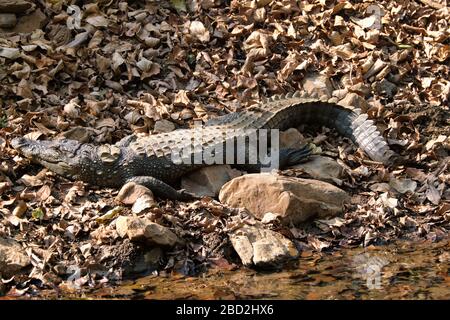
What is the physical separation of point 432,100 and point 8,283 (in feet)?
15.2

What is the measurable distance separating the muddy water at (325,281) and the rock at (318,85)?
246 cm

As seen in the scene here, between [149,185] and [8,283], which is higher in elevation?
[149,185]

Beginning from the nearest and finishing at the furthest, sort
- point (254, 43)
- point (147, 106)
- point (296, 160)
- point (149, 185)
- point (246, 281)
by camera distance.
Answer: point (246, 281) → point (149, 185) → point (296, 160) → point (147, 106) → point (254, 43)

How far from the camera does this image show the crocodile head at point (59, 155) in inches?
270

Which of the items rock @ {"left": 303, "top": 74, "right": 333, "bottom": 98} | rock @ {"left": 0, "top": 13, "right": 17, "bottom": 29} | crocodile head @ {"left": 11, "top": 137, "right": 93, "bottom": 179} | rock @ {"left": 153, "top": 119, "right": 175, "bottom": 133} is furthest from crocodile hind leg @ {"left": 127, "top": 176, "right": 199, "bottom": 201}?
rock @ {"left": 0, "top": 13, "right": 17, "bottom": 29}

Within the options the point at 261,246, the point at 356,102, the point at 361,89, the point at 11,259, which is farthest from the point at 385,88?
the point at 11,259

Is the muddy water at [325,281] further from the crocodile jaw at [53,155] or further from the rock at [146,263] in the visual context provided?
the crocodile jaw at [53,155]

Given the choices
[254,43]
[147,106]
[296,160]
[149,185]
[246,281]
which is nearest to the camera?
[246,281]

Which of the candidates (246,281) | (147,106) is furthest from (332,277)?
(147,106)

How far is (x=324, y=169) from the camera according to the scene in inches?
275

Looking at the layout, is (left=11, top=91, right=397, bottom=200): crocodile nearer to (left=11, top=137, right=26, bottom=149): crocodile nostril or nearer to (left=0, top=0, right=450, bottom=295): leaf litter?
(left=11, top=137, right=26, bottom=149): crocodile nostril

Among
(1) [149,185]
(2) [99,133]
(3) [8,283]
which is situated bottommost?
(3) [8,283]

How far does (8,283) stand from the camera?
5559mm

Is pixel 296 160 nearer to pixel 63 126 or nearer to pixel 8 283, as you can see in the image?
pixel 63 126
